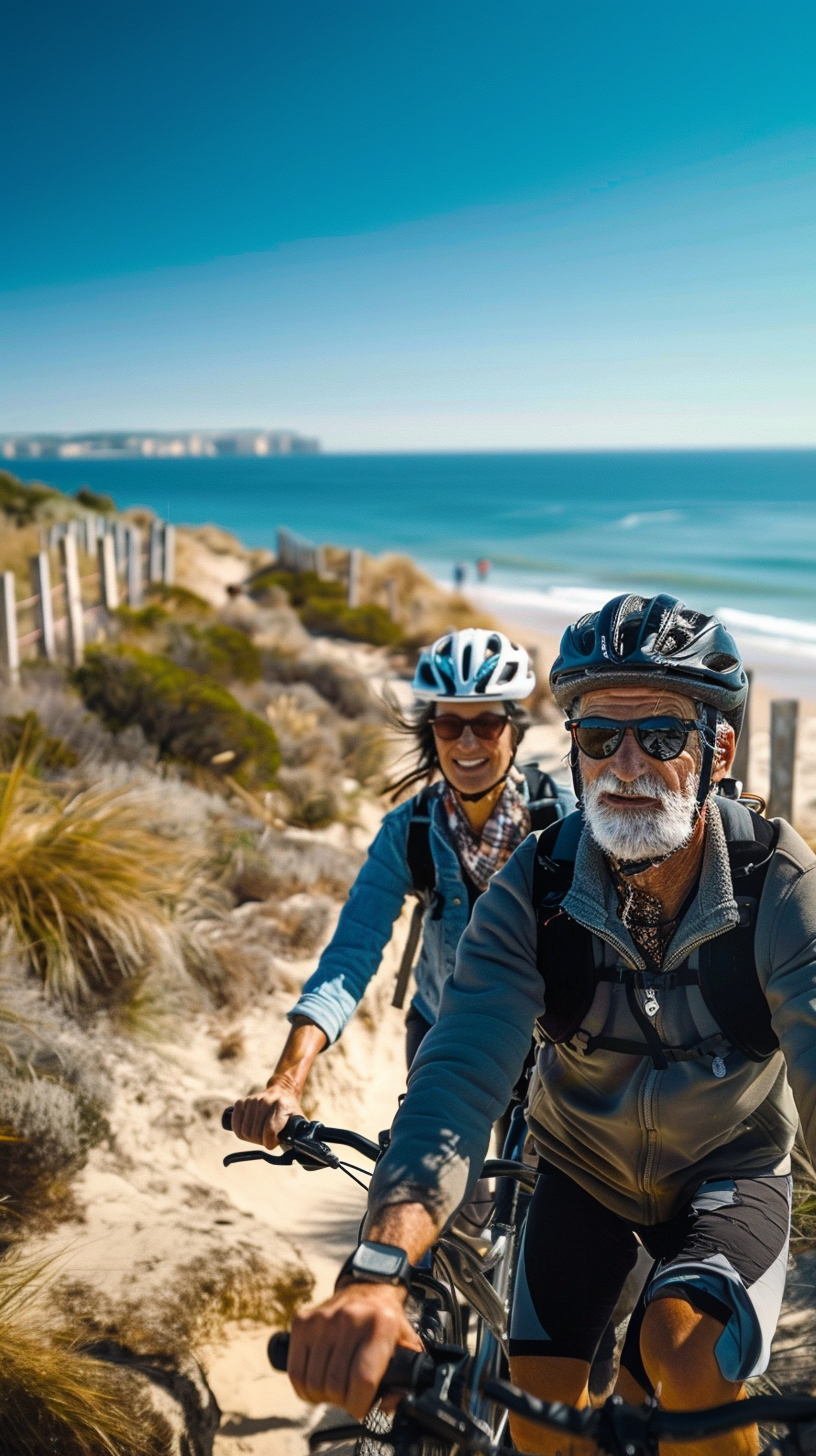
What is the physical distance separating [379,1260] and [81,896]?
149 inches

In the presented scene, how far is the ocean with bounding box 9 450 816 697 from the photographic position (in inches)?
1302

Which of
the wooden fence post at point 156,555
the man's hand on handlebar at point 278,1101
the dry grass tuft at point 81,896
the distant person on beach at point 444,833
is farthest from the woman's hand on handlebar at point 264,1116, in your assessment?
the wooden fence post at point 156,555

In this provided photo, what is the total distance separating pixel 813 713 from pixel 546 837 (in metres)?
15.3

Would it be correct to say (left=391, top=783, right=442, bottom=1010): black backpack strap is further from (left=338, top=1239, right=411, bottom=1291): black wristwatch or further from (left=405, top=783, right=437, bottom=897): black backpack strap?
(left=338, top=1239, right=411, bottom=1291): black wristwatch

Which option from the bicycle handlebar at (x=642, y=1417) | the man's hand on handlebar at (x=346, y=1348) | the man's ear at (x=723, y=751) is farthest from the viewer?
the man's ear at (x=723, y=751)

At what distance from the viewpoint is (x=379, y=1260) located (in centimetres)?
156

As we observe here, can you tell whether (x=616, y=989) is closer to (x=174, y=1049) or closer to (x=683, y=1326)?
(x=683, y=1326)

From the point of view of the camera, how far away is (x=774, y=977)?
1899 millimetres

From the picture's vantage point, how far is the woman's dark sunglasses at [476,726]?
3.41 meters

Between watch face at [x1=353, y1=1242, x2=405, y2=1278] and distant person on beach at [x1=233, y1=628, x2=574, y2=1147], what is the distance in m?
0.98

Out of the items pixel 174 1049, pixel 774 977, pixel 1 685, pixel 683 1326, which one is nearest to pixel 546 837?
pixel 774 977

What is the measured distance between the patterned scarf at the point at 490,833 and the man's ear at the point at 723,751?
1055 mm

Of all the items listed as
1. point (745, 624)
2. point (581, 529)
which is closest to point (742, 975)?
point (745, 624)

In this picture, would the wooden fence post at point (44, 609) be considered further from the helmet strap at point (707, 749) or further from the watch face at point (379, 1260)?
the watch face at point (379, 1260)
